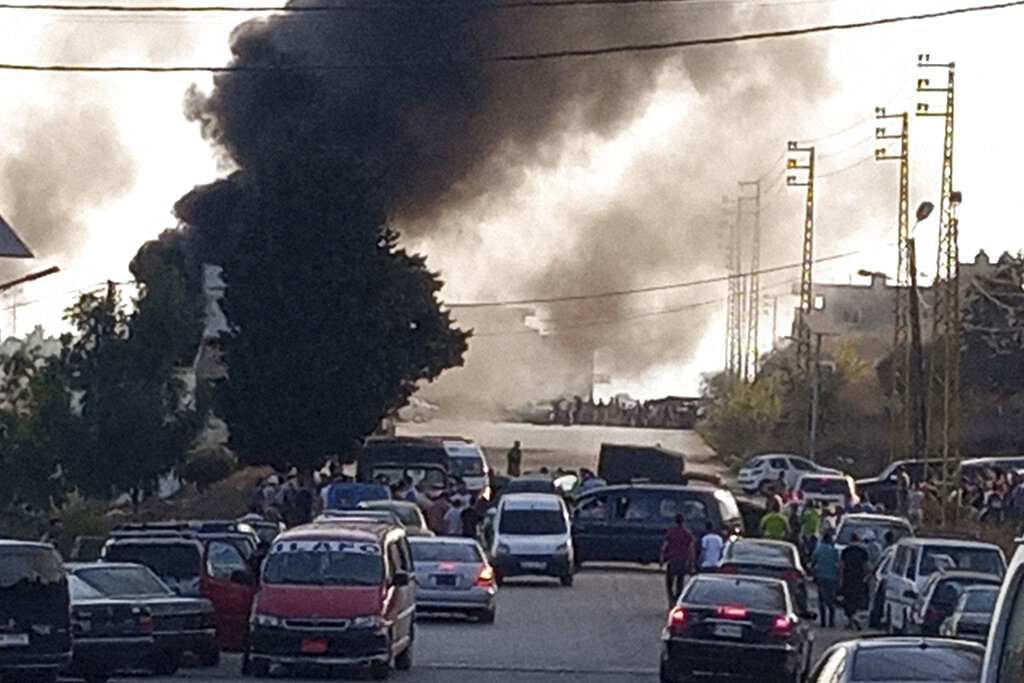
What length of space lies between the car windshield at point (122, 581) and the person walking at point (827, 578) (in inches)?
565

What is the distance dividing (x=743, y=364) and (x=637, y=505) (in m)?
63.0

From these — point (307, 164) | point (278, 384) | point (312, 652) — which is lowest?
point (312, 652)

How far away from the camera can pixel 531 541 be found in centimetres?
4353

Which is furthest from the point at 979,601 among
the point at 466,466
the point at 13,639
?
the point at 466,466

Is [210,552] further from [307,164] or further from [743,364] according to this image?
[743,364]

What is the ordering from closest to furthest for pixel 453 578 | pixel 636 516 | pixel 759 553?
pixel 453 578 → pixel 759 553 → pixel 636 516

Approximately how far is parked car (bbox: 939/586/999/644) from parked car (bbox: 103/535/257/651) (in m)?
8.35

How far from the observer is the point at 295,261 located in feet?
201

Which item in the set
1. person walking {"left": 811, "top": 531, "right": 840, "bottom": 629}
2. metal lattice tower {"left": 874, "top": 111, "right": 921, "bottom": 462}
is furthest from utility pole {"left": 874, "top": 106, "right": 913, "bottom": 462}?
person walking {"left": 811, "top": 531, "right": 840, "bottom": 629}

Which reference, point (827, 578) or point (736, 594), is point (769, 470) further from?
point (736, 594)

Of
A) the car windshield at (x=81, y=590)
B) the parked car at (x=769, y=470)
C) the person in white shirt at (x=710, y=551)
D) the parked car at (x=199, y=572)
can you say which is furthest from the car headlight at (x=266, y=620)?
the parked car at (x=769, y=470)

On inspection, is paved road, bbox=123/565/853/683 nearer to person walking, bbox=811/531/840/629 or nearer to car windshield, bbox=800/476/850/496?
person walking, bbox=811/531/840/629

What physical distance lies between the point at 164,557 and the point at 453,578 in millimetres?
6999

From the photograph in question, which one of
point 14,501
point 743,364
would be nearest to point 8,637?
point 14,501
